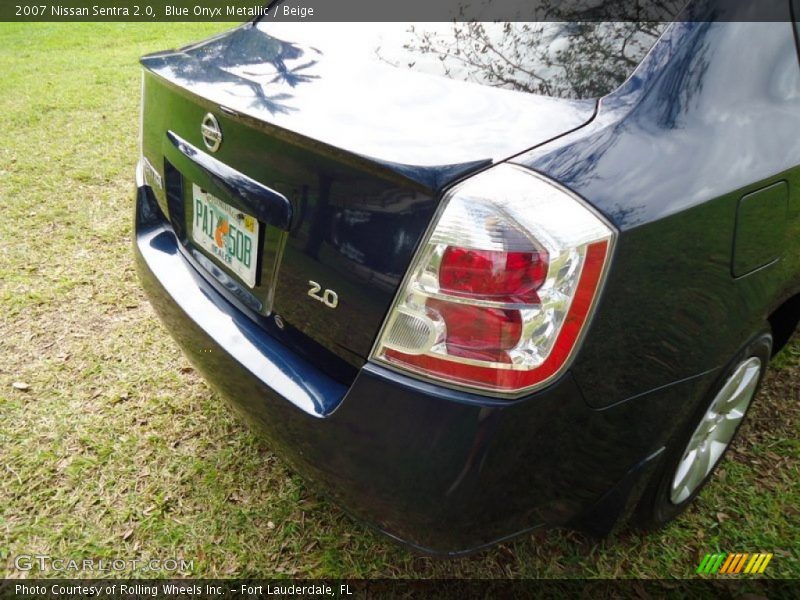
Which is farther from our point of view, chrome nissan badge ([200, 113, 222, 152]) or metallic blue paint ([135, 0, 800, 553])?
chrome nissan badge ([200, 113, 222, 152])

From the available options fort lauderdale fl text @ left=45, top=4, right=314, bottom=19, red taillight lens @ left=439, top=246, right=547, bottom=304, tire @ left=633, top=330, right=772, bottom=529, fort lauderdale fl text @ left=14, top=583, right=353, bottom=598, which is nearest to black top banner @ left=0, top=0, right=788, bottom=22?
red taillight lens @ left=439, top=246, right=547, bottom=304

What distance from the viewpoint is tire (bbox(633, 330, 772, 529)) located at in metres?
1.61

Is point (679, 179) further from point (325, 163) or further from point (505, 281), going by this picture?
point (325, 163)

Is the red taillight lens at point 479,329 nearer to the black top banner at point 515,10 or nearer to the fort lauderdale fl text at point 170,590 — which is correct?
the black top banner at point 515,10

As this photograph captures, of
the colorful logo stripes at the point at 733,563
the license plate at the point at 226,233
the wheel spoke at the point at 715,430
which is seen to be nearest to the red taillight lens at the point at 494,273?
the license plate at the point at 226,233

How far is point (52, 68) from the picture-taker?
7.76m

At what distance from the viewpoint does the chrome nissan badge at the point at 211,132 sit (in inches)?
60.4

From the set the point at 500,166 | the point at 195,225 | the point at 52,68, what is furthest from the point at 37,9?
the point at 500,166

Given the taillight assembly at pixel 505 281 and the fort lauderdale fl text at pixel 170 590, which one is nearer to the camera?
the taillight assembly at pixel 505 281

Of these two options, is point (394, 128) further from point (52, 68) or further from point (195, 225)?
point (52, 68)

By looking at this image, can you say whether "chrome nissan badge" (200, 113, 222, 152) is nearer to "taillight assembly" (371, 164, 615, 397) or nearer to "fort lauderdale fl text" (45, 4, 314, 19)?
"taillight assembly" (371, 164, 615, 397)

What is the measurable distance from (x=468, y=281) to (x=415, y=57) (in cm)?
75

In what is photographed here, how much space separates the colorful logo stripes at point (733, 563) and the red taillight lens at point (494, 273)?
47.5 inches

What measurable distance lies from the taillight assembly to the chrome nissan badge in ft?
2.23
